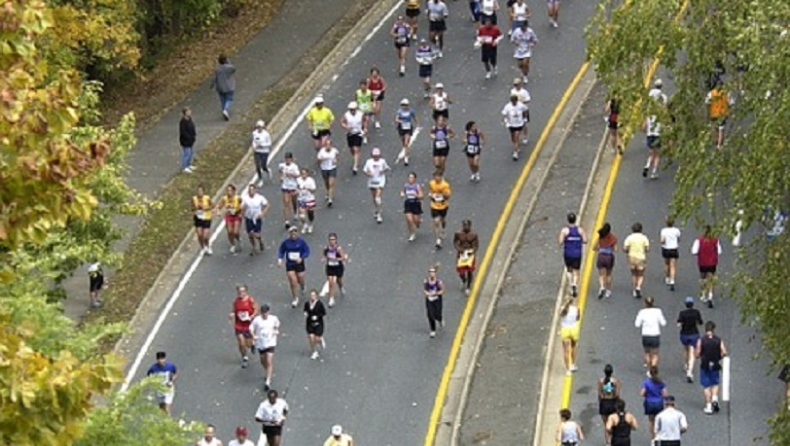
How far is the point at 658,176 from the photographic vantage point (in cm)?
3366

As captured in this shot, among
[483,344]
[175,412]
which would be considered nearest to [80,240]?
[175,412]

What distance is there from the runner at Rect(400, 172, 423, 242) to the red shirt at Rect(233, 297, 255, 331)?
457 centimetres

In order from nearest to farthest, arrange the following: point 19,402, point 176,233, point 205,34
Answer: point 19,402, point 176,233, point 205,34

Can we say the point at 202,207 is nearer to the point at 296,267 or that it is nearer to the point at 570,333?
the point at 296,267

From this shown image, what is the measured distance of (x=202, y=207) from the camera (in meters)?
31.4

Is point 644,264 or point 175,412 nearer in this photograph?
point 175,412

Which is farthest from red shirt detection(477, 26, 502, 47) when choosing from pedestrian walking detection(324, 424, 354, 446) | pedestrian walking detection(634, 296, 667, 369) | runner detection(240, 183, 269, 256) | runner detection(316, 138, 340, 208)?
pedestrian walking detection(324, 424, 354, 446)

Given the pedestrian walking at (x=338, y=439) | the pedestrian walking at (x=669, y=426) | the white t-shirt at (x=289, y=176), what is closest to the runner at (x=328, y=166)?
the white t-shirt at (x=289, y=176)

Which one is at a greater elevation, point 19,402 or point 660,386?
point 660,386

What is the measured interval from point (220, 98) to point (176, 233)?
6792mm

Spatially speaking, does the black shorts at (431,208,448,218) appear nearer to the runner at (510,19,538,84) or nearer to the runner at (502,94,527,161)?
the runner at (502,94,527,161)

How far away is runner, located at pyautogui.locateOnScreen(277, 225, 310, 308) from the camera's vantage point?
29.4m

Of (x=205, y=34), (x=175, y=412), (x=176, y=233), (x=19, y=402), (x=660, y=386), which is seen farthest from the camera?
(x=205, y=34)

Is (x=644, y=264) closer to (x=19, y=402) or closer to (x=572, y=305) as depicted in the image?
(x=572, y=305)
